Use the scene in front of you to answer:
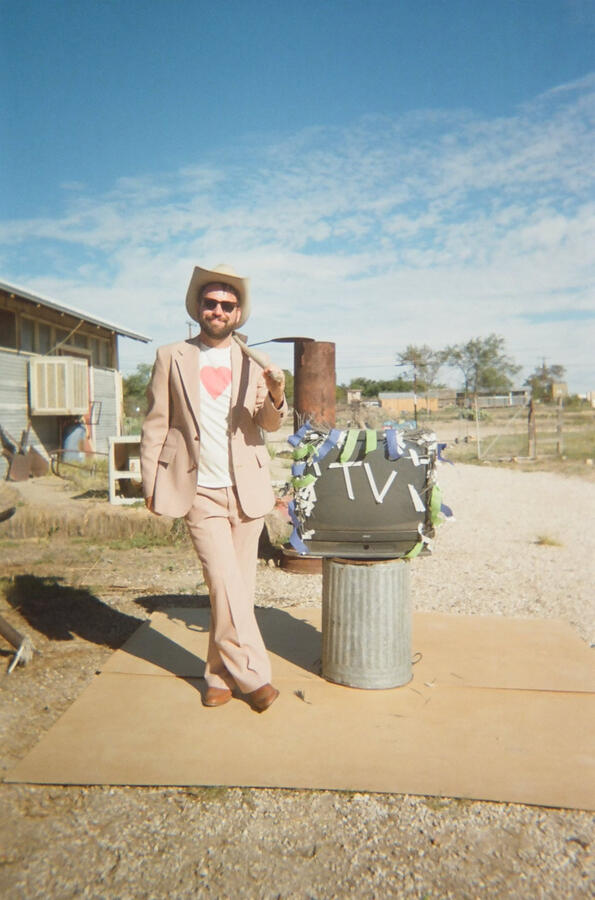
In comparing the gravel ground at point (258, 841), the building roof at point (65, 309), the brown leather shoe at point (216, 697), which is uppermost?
the building roof at point (65, 309)

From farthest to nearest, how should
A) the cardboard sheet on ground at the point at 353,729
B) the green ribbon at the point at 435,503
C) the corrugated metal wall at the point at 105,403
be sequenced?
the corrugated metal wall at the point at 105,403
the green ribbon at the point at 435,503
the cardboard sheet on ground at the point at 353,729

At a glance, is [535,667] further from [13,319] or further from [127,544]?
[13,319]

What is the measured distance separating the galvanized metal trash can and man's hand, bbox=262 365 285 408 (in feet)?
2.96

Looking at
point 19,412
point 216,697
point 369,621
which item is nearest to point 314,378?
point 369,621

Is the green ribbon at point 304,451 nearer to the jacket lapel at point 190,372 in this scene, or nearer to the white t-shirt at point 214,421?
the white t-shirt at point 214,421

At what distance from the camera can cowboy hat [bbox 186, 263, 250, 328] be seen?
125 inches

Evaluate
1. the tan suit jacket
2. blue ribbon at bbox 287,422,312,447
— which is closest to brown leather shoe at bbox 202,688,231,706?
the tan suit jacket

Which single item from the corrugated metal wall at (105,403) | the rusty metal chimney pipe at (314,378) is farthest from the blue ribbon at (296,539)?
the corrugated metal wall at (105,403)

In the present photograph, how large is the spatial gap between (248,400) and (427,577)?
3.58 meters

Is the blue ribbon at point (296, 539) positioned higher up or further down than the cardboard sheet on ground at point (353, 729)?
higher up

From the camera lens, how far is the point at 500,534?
859 centimetres

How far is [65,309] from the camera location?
44.9 feet

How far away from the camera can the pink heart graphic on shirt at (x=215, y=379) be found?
3283 millimetres

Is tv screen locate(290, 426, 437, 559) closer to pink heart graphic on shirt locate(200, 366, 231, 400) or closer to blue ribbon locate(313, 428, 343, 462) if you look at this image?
blue ribbon locate(313, 428, 343, 462)
